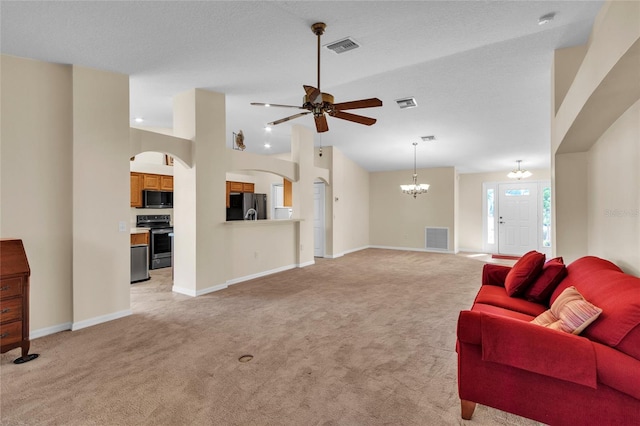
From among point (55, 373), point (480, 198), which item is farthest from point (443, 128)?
point (55, 373)

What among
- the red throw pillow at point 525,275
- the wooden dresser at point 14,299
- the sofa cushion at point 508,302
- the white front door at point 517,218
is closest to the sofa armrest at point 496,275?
the sofa cushion at point 508,302

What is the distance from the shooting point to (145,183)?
21.9ft

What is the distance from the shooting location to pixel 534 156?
7.75m

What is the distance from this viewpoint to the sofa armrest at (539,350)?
1584 mm

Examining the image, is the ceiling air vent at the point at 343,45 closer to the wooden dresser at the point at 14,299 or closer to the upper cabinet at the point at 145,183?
the wooden dresser at the point at 14,299

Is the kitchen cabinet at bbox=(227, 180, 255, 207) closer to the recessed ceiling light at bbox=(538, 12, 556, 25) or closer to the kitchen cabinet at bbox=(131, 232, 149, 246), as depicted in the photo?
the kitchen cabinet at bbox=(131, 232, 149, 246)

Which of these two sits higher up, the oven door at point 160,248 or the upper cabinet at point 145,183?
the upper cabinet at point 145,183

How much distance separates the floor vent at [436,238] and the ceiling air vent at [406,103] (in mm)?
4841

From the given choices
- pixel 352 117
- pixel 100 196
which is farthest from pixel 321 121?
pixel 100 196

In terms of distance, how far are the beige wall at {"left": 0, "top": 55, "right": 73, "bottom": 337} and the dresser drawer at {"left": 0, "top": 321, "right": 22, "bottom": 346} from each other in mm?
652

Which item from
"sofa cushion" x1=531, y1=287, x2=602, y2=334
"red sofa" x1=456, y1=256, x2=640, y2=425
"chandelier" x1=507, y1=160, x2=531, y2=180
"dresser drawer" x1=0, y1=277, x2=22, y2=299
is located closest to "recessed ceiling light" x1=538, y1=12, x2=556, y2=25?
"red sofa" x1=456, y1=256, x2=640, y2=425

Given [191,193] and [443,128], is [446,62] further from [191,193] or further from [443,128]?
[191,193]

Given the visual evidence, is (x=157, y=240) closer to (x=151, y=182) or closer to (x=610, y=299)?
(x=151, y=182)

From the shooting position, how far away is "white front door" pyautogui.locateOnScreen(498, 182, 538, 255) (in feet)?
29.2
